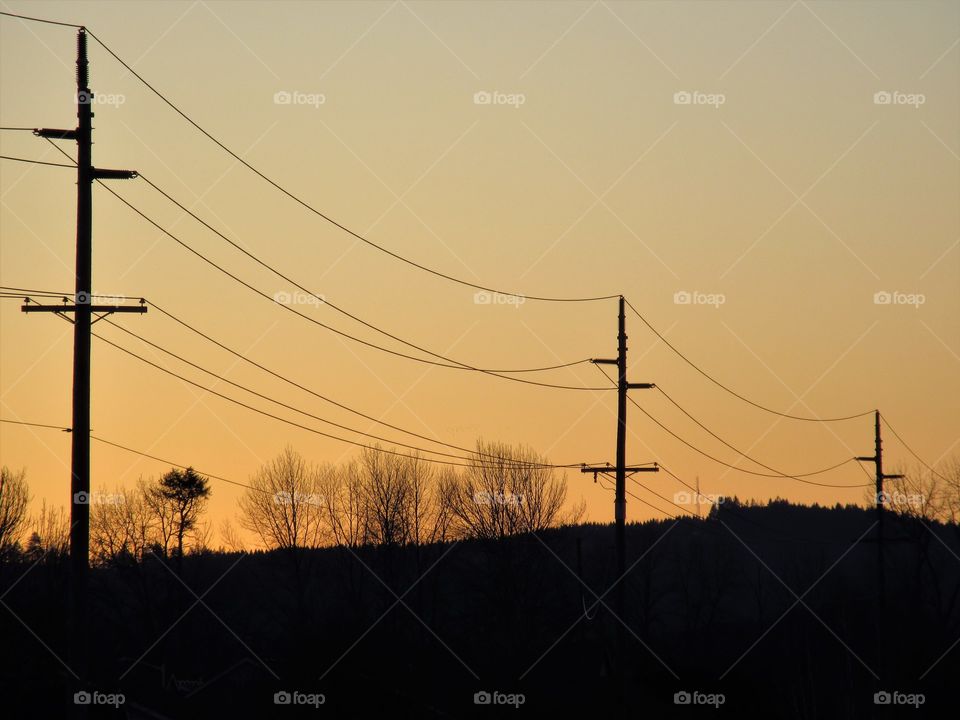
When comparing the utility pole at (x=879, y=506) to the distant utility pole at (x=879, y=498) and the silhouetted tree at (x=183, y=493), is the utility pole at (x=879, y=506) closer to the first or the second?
the distant utility pole at (x=879, y=498)

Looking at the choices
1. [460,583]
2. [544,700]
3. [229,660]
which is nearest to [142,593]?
[229,660]

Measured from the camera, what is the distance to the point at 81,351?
68.8ft

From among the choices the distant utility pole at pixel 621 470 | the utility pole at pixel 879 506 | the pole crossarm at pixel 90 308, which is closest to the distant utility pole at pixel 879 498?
the utility pole at pixel 879 506

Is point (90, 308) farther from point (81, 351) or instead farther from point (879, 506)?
point (879, 506)

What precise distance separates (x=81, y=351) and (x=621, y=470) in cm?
1894

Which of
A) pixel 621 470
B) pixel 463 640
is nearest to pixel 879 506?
pixel 621 470

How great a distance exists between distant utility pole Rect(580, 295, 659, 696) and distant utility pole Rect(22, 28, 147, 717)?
17.3 m

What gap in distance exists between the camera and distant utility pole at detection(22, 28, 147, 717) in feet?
67.2

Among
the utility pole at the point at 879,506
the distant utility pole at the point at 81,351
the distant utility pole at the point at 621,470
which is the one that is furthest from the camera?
the utility pole at the point at 879,506

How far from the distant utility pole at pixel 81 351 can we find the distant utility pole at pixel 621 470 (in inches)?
680

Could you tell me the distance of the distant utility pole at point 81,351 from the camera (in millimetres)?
20484

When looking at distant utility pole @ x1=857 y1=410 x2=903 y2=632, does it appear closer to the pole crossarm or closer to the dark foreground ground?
the dark foreground ground

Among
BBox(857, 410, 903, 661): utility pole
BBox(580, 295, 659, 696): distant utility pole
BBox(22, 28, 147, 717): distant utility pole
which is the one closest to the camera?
BBox(22, 28, 147, 717): distant utility pole

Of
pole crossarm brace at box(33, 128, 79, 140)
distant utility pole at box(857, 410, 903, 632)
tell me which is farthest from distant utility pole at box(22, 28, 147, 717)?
distant utility pole at box(857, 410, 903, 632)
